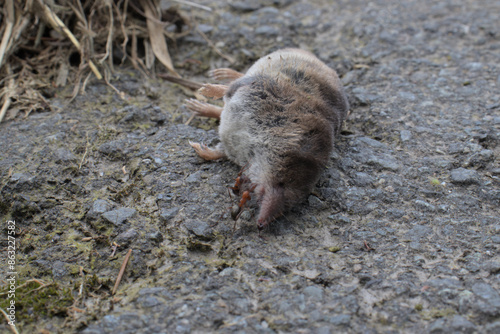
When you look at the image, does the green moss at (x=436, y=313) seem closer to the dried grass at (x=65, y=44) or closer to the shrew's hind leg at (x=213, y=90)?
the shrew's hind leg at (x=213, y=90)

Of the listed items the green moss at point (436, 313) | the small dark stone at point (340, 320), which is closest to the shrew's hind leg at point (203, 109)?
the small dark stone at point (340, 320)

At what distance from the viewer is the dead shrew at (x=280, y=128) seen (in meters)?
2.68

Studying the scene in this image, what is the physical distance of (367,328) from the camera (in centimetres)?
205

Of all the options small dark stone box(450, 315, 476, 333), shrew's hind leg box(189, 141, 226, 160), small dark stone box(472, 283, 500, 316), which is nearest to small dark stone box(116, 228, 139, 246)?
shrew's hind leg box(189, 141, 226, 160)

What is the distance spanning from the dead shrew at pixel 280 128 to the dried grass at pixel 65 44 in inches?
52.9

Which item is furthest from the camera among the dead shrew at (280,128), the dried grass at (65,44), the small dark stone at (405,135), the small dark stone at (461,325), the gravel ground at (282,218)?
the dried grass at (65,44)

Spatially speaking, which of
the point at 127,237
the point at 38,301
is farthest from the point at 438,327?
the point at 38,301

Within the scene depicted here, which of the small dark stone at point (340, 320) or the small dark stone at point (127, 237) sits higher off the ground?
the small dark stone at point (127, 237)

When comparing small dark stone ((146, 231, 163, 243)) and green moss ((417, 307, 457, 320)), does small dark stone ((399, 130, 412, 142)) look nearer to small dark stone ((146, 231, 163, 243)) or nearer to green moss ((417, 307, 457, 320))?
green moss ((417, 307, 457, 320))

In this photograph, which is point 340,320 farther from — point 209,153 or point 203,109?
point 203,109

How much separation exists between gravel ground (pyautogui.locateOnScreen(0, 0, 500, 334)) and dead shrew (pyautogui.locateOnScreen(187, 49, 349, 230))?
0.19m

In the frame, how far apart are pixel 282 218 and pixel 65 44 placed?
8.59 feet

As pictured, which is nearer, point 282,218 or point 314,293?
point 314,293

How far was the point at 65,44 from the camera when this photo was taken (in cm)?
397
